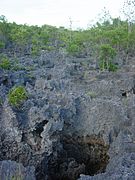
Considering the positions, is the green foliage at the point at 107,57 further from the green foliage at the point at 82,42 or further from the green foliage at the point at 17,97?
the green foliage at the point at 17,97

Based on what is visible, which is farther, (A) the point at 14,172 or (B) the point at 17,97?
(B) the point at 17,97

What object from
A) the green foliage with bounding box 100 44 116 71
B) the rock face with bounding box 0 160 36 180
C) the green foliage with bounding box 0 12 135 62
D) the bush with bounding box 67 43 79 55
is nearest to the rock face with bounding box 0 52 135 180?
the rock face with bounding box 0 160 36 180

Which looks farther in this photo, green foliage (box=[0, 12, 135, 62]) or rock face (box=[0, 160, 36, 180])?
green foliage (box=[0, 12, 135, 62])

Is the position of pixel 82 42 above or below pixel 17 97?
above

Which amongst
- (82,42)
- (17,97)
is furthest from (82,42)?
(17,97)

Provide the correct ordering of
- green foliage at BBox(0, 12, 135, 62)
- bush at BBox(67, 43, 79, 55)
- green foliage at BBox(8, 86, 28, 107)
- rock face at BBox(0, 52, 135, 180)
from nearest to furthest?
rock face at BBox(0, 52, 135, 180) → green foliage at BBox(8, 86, 28, 107) → green foliage at BBox(0, 12, 135, 62) → bush at BBox(67, 43, 79, 55)

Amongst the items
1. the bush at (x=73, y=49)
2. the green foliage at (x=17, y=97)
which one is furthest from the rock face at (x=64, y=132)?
the bush at (x=73, y=49)

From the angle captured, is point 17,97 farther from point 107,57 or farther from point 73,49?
point 73,49

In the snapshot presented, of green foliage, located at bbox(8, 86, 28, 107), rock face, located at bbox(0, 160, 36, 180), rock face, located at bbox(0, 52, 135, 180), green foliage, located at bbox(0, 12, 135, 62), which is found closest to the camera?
rock face, located at bbox(0, 160, 36, 180)

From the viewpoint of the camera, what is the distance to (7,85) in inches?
1171

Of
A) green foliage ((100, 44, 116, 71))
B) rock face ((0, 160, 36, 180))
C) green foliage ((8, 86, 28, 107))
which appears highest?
green foliage ((100, 44, 116, 71))

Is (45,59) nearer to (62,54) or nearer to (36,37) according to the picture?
(62,54)

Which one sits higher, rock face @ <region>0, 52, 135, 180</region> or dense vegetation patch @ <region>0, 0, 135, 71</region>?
dense vegetation patch @ <region>0, 0, 135, 71</region>

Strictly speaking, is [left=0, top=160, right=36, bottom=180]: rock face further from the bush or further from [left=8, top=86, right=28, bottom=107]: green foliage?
the bush
